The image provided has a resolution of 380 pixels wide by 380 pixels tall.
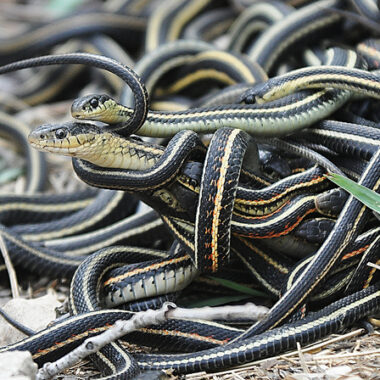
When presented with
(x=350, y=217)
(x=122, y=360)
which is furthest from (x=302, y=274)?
(x=122, y=360)

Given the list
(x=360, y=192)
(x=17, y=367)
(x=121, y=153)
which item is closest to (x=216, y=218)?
(x=121, y=153)

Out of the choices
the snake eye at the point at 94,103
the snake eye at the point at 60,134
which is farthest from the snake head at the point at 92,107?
the snake eye at the point at 60,134

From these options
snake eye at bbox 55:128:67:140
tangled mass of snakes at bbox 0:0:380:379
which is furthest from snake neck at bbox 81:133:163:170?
snake eye at bbox 55:128:67:140

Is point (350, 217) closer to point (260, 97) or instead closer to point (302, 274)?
point (302, 274)

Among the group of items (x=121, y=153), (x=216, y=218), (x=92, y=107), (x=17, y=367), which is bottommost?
(x=17, y=367)

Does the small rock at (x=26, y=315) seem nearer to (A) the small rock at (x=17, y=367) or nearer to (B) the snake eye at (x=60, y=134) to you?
(A) the small rock at (x=17, y=367)

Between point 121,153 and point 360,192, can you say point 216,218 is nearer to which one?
point 121,153

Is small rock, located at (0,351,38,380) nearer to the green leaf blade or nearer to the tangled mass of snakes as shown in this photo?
the tangled mass of snakes
